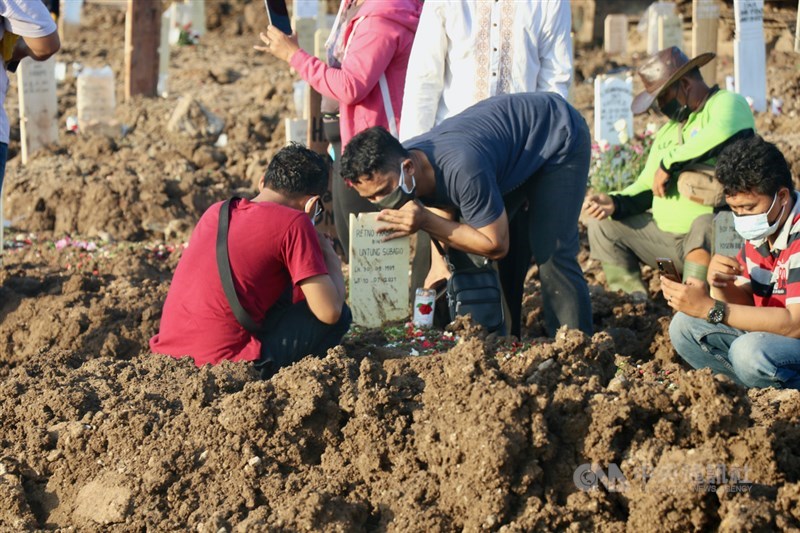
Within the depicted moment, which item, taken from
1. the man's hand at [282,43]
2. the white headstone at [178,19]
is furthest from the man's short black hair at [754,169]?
the white headstone at [178,19]

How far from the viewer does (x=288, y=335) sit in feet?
15.8

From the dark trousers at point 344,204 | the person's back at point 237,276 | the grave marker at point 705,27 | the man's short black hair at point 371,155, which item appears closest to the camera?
the person's back at point 237,276

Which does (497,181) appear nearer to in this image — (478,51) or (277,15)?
(478,51)

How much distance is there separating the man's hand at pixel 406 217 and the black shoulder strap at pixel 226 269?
0.76 metres

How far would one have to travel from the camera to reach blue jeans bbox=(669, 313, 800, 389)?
14.7 ft

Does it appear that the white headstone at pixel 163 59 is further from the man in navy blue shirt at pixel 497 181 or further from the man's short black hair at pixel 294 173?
the man's short black hair at pixel 294 173

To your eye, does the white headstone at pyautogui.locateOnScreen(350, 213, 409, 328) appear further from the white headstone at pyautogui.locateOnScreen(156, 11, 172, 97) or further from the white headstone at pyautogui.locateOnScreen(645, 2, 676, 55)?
the white headstone at pyautogui.locateOnScreen(645, 2, 676, 55)

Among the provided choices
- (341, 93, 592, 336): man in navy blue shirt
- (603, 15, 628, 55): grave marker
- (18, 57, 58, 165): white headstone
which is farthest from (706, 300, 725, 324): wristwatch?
(603, 15, 628, 55): grave marker

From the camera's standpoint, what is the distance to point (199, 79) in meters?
14.2

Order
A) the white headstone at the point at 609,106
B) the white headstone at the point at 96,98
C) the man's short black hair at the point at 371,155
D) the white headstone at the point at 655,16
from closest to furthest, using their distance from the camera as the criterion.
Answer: the man's short black hair at the point at 371,155 → the white headstone at the point at 609,106 → the white headstone at the point at 96,98 → the white headstone at the point at 655,16

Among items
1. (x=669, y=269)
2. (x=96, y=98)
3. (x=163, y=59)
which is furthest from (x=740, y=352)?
(x=163, y=59)

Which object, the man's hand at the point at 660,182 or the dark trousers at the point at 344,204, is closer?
the dark trousers at the point at 344,204

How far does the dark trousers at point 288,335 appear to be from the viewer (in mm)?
4777

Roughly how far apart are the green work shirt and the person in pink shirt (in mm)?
1605
